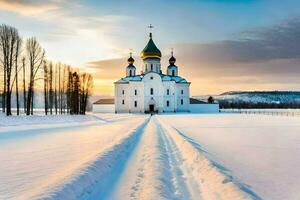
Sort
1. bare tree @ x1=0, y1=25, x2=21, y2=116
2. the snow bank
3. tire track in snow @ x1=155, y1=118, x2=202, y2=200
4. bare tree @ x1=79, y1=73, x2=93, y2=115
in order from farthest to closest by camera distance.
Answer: bare tree @ x1=79, y1=73, x2=93, y2=115
bare tree @ x1=0, y1=25, x2=21, y2=116
tire track in snow @ x1=155, y1=118, x2=202, y2=200
the snow bank

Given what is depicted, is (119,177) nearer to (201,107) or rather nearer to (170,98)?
(170,98)

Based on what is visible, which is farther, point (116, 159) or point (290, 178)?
point (116, 159)

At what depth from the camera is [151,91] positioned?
86.6 m

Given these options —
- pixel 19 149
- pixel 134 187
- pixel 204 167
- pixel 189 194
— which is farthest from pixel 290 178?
pixel 19 149

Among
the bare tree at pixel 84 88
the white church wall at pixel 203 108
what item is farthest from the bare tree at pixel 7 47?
the white church wall at pixel 203 108

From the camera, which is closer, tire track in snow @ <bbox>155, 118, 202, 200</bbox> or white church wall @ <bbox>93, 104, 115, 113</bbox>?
tire track in snow @ <bbox>155, 118, 202, 200</bbox>

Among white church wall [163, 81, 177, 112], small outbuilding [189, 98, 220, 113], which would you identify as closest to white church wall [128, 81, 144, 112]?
white church wall [163, 81, 177, 112]

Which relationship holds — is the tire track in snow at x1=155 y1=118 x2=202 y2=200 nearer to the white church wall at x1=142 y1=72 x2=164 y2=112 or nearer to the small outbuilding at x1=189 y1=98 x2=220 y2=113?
the white church wall at x1=142 y1=72 x2=164 y2=112

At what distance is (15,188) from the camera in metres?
7.84

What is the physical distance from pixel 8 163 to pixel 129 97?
7642 cm

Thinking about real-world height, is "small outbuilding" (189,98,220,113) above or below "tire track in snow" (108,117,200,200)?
above

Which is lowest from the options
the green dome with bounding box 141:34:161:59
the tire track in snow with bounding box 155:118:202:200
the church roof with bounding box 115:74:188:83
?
the tire track in snow with bounding box 155:118:202:200

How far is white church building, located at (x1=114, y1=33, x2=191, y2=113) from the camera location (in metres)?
86.2

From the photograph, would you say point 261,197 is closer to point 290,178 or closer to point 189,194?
point 189,194
